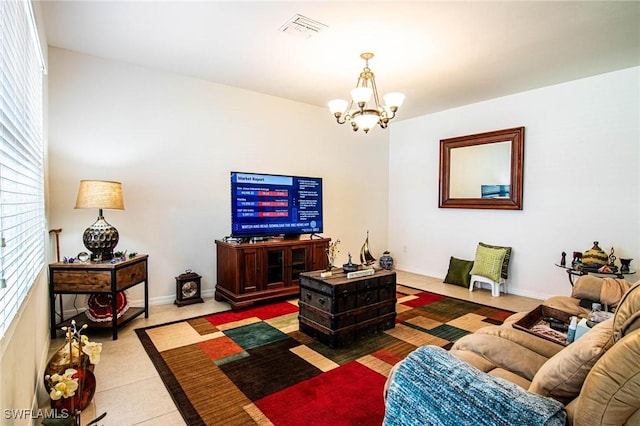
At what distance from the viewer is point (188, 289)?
4066 mm

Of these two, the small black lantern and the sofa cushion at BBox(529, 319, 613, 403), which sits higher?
the sofa cushion at BBox(529, 319, 613, 403)

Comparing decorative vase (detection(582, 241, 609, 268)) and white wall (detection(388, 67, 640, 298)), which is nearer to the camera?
decorative vase (detection(582, 241, 609, 268))

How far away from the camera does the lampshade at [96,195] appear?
303cm

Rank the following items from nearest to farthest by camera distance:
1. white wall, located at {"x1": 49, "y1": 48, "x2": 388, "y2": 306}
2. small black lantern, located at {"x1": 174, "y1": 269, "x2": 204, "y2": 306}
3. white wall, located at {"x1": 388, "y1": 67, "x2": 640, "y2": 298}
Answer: white wall, located at {"x1": 49, "y1": 48, "x2": 388, "y2": 306}
white wall, located at {"x1": 388, "y1": 67, "x2": 640, "y2": 298}
small black lantern, located at {"x1": 174, "y1": 269, "x2": 204, "y2": 306}

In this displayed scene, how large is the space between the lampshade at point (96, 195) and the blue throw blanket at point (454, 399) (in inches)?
116

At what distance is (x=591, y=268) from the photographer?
11.9 feet

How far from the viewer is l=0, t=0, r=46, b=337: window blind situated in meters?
1.34

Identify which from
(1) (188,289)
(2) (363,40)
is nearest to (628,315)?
(2) (363,40)

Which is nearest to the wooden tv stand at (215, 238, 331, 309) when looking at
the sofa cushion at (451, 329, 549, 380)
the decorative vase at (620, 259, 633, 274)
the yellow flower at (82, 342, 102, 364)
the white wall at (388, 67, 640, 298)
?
the yellow flower at (82, 342, 102, 364)

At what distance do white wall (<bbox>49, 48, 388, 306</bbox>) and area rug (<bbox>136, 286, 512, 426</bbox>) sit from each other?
1.08 metres

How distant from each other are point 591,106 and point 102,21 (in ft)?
17.3

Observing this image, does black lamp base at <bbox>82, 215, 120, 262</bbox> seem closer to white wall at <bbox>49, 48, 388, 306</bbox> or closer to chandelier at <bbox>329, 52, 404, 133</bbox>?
white wall at <bbox>49, 48, 388, 306</bbox>

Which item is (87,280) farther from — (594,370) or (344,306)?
(594,370)

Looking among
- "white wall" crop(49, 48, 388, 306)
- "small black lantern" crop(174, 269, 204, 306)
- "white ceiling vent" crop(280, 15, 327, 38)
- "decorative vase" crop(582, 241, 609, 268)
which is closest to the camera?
"white ceiling vent" crop(280, 15, 327, 38)
